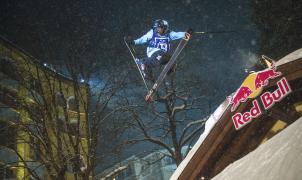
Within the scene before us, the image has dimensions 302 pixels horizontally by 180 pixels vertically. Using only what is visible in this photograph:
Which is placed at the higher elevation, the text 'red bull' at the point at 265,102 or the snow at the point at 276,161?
the text 'red bull' at the point at 265,102

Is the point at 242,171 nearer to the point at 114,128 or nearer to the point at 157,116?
the point at 114,128

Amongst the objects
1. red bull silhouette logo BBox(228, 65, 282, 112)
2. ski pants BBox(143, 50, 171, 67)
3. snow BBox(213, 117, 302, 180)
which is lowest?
Result: snow BBox(213, 117, 302, 180)

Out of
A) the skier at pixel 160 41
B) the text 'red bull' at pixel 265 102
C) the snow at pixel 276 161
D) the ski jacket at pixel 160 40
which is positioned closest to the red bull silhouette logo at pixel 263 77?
the text 'red bull' at pixel 265 102

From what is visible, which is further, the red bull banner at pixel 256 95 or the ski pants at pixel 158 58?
the ski pants at pixel 158 58

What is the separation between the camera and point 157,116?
17.5 metres

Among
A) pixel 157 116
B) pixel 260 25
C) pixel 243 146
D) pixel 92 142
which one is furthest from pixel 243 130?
pixel 260 25

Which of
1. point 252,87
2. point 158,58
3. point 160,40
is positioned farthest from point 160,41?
point 252,87

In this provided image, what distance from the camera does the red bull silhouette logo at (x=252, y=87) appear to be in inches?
248

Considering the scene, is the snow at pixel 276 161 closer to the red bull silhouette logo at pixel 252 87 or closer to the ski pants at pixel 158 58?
the red bull silhouette logo at pixel 252 87

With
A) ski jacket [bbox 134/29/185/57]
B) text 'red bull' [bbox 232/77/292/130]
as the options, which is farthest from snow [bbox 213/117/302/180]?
ski jacket [bbox 134/29/185/57]

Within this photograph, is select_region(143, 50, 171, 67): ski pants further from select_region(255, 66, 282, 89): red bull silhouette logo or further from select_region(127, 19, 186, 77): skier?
select_region(255, 66, 282, 89): red bull silhouette logo

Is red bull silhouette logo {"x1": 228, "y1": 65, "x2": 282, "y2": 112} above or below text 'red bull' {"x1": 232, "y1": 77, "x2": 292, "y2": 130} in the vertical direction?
above

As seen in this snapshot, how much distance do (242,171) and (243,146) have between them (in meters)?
3.04

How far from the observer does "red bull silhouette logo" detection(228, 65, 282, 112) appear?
20.7 ft
